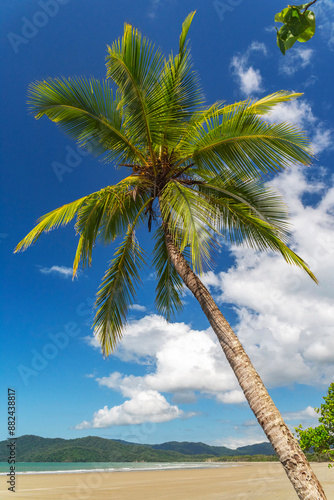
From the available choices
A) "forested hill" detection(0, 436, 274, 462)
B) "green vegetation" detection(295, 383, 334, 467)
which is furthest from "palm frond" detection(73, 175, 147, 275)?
"forested hill" detection(0, 436, 274, 462)

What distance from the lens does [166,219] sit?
6352mm

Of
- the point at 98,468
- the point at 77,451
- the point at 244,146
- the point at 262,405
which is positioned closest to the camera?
the point at 262,405

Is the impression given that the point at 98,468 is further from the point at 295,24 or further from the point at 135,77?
the point at 295,24

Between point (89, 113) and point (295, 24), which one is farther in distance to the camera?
point (89, 113)

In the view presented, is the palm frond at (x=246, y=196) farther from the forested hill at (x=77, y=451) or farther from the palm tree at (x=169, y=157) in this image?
the forested hill at (x=77, y=451)

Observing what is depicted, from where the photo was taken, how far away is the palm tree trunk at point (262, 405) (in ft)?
12.8

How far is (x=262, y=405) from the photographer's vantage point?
175 inches

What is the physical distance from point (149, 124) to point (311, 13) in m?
5.87

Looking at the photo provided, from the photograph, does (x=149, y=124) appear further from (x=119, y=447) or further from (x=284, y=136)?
(x=119, y=447)

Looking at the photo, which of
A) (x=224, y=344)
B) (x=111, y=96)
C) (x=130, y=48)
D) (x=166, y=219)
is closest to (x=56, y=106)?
(x=111, y=96)

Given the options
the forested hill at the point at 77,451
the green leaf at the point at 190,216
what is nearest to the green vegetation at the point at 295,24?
the green leaf at the point at 190,216

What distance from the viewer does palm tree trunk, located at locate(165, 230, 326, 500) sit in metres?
3.91

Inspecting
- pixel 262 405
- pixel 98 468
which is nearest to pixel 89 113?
pixel 262 405

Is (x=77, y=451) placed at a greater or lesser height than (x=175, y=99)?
lesser
